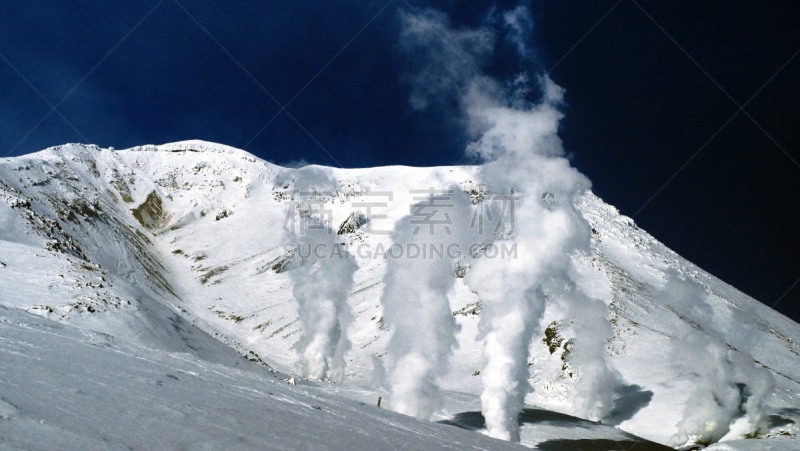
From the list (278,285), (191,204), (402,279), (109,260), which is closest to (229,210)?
(191,204)

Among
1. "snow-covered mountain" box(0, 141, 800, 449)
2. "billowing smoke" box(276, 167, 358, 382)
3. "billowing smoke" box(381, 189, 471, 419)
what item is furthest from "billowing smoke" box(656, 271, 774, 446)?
"billowing smoke" box(276, 167, 358, 382)

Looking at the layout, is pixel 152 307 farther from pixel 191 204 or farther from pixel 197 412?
pixel 191 204

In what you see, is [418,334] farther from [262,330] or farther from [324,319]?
[262,330]

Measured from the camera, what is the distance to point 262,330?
Answer: 8881 cm

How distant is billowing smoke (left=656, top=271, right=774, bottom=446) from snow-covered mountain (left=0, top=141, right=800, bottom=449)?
252 mm

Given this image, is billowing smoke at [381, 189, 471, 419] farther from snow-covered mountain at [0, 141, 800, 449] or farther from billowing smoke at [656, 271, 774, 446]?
billowing smoke at [656, 271, 774, 446]

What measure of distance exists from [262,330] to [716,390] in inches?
2500

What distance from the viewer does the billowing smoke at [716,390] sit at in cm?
4794

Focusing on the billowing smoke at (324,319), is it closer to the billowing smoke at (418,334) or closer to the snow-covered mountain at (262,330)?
the snow-covered mountain at (262,330)

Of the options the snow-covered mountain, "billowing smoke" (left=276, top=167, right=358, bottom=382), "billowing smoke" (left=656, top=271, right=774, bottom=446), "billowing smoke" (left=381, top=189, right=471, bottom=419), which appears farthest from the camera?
"billowing smoke" (left=276, top=167, right=358, bottom=382)

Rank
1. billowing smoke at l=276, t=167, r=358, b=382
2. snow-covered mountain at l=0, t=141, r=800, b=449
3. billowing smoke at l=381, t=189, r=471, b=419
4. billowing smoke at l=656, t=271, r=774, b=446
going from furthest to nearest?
1. billowing smoke at l=276, t=167, r=358, b=382
2. billowing smoke at l=656, t=271, r=774, b=446
3. billowing smoke at l=381, t=189, r=471, b=419
4. snow-covered mountain at l=0, t=141, r=800, b=449

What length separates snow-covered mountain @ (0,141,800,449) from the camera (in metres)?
10.0

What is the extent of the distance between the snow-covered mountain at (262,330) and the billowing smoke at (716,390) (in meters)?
0.25

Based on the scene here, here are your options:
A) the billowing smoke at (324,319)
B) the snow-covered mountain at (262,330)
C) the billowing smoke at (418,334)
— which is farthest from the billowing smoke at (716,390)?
the billowing smoke at (324,319)
